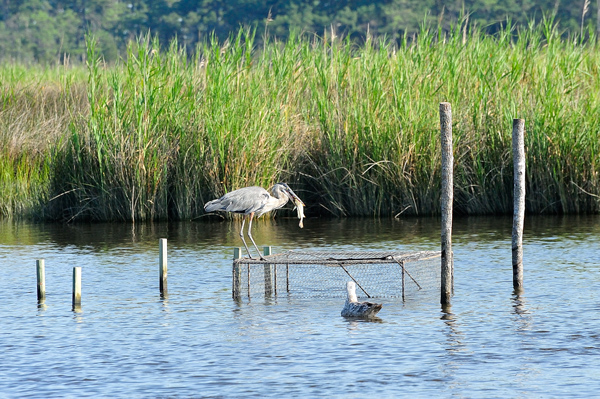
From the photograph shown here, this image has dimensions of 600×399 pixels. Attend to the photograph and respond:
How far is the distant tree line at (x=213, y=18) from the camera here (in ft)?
137

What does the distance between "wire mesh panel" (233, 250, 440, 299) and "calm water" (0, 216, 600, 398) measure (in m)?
0.32

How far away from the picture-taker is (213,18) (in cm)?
4616

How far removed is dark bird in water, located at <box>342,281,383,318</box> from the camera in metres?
10.0

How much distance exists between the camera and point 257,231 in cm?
1719

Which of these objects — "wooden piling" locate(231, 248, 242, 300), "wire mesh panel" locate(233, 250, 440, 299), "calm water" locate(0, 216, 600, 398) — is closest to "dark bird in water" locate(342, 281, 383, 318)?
"calm water" locate(0, 216, 600, 398)

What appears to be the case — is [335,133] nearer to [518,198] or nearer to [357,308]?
[518,198]

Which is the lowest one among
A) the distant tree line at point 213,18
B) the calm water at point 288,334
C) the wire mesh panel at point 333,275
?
the calm water at point 288,334

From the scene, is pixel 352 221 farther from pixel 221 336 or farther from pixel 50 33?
pixel 50 33

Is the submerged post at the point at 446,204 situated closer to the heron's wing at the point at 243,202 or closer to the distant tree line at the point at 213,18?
the heron's wing at the point at 243,202

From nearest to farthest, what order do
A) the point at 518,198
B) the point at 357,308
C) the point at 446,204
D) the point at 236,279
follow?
the point at 357,308
the point at 446,204
the point at 236,279
the point at 518,198

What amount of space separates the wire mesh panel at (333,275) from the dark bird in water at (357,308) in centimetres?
32

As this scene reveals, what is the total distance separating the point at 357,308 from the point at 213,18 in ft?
123

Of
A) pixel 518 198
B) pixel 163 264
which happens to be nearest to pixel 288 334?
pixel 163 264

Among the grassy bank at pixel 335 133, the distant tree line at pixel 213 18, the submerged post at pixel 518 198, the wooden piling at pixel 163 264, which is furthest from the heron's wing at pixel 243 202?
the distant tree line at pixel 213 18
